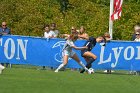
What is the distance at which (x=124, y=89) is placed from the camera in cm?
1327

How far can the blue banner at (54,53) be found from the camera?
66.3 ft

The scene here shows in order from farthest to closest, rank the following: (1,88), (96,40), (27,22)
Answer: (27,22), (96,40), (1,88)

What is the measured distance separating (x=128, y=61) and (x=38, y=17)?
22133 millimetres

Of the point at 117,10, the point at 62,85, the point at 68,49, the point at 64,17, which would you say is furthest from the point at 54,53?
the point at 64,17

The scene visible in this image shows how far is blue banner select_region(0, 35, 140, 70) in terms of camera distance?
66.3 feet

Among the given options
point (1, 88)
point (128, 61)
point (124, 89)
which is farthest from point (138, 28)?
point (1, 88)

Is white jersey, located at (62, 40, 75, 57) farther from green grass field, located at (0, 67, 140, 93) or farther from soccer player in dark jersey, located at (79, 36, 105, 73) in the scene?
green grass field, located at (0, 67, 140, 93)

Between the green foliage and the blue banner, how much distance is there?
17.7 m

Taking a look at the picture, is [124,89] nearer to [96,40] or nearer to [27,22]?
[96,40]

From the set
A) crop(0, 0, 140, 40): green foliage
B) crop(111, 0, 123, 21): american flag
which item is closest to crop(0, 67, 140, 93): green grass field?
crop(111, 0, 123, 21): american flag

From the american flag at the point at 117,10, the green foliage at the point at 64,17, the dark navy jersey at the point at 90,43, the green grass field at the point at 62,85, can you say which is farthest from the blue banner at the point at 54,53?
the green foliage at the point at 64,17

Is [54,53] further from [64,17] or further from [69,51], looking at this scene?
[64,17]

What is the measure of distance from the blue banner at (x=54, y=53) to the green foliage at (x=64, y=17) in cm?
1770

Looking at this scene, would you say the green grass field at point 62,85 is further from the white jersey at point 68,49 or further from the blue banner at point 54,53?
the blue banner at point 54,53
